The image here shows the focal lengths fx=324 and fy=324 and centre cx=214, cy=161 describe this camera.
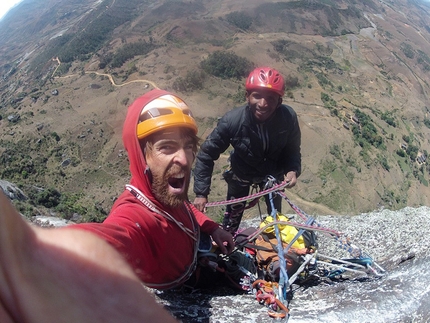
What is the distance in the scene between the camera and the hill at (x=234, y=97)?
30.9 m

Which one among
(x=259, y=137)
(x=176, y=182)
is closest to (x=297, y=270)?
(x=176, y=182)

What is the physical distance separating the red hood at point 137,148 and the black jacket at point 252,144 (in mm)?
Result: 1787

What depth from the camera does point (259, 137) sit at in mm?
3756

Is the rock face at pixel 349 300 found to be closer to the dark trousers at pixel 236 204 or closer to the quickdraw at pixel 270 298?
the quickdraw at pixel 270 298

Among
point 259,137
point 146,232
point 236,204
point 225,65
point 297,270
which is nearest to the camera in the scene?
point 146,232

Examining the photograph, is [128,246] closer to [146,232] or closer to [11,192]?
[146,232]

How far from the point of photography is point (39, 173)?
3272 centimetres

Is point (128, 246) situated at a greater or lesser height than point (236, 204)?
greater

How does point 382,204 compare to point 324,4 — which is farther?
point 324,4

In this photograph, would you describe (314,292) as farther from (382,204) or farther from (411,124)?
(411,124)

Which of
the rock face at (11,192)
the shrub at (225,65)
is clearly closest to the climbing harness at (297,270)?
the rock face at (11,192)

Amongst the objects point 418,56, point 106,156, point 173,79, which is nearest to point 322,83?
point 173,79

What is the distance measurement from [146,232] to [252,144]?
7.54 feet

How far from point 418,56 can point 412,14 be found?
7850 cm
